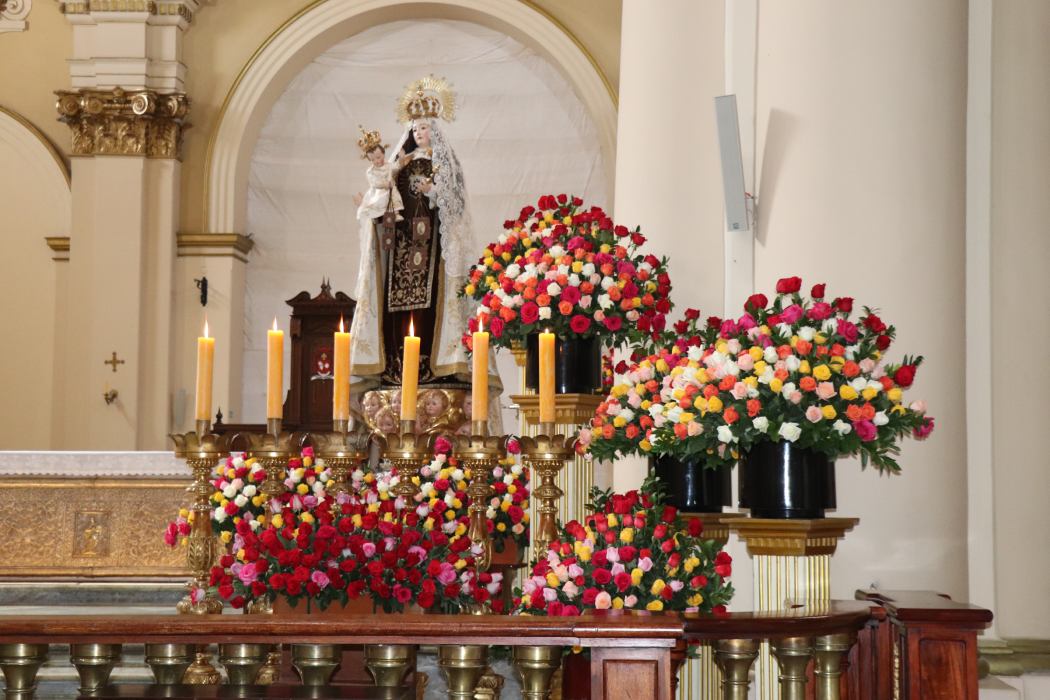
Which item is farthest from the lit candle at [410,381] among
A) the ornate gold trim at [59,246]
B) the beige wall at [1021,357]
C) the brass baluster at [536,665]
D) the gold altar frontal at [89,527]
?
the ornate gold trim at [59,246]

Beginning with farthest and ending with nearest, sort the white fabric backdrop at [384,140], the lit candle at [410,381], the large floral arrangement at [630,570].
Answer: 1. the white fabric backdrop at [384,140]
2. the lit candle at [410,381]
3. the large floral arrangement at [630,570]

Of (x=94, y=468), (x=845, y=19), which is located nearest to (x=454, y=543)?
(x=845, y=19)

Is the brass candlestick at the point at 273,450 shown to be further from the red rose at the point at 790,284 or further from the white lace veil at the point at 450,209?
the white lace veil at the point at 450,209

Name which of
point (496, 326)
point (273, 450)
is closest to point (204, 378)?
point (273, 450)

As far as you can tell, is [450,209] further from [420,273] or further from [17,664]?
[17,664]

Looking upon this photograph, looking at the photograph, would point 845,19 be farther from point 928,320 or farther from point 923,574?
point 923,574

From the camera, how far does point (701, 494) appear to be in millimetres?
4051

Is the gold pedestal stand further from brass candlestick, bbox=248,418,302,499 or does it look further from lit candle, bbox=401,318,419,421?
brass candlestick, bbox=248,418,302,499

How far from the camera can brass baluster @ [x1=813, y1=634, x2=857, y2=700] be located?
9.55 feet

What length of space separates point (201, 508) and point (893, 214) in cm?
234

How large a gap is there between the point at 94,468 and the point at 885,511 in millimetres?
5632

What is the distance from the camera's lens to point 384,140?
46.3 feet

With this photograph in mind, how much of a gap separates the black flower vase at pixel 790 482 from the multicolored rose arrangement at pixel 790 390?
0.04 metres

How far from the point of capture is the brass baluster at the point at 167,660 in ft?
9.23
